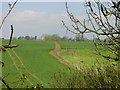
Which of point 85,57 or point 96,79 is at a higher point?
point 96,79

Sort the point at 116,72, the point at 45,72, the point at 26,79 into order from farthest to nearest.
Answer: the point at 45,72
the point at 116,72
the point at 26,79

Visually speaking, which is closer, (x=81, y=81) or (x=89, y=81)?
(x=89, y=81)

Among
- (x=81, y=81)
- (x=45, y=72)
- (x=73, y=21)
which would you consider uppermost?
(x=73, y=21)

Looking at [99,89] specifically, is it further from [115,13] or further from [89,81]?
[115,13]

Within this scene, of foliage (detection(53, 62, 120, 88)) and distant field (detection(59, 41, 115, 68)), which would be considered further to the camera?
distant field (detection(59, 41, 115, 68))

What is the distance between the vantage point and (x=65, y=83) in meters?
14.1

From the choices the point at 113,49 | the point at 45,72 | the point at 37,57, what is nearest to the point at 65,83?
the point at 113,49

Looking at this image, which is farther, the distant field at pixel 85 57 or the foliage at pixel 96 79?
the distant field at pixel 85 57

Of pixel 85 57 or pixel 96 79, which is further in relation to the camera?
pixel 85 57

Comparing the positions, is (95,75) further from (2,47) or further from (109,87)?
(2,47)

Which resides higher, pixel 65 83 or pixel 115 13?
pixel 115 13

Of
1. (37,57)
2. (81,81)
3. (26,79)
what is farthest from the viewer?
(37,57)

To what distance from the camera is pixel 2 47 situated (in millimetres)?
1162

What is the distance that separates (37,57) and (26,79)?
36.9m
